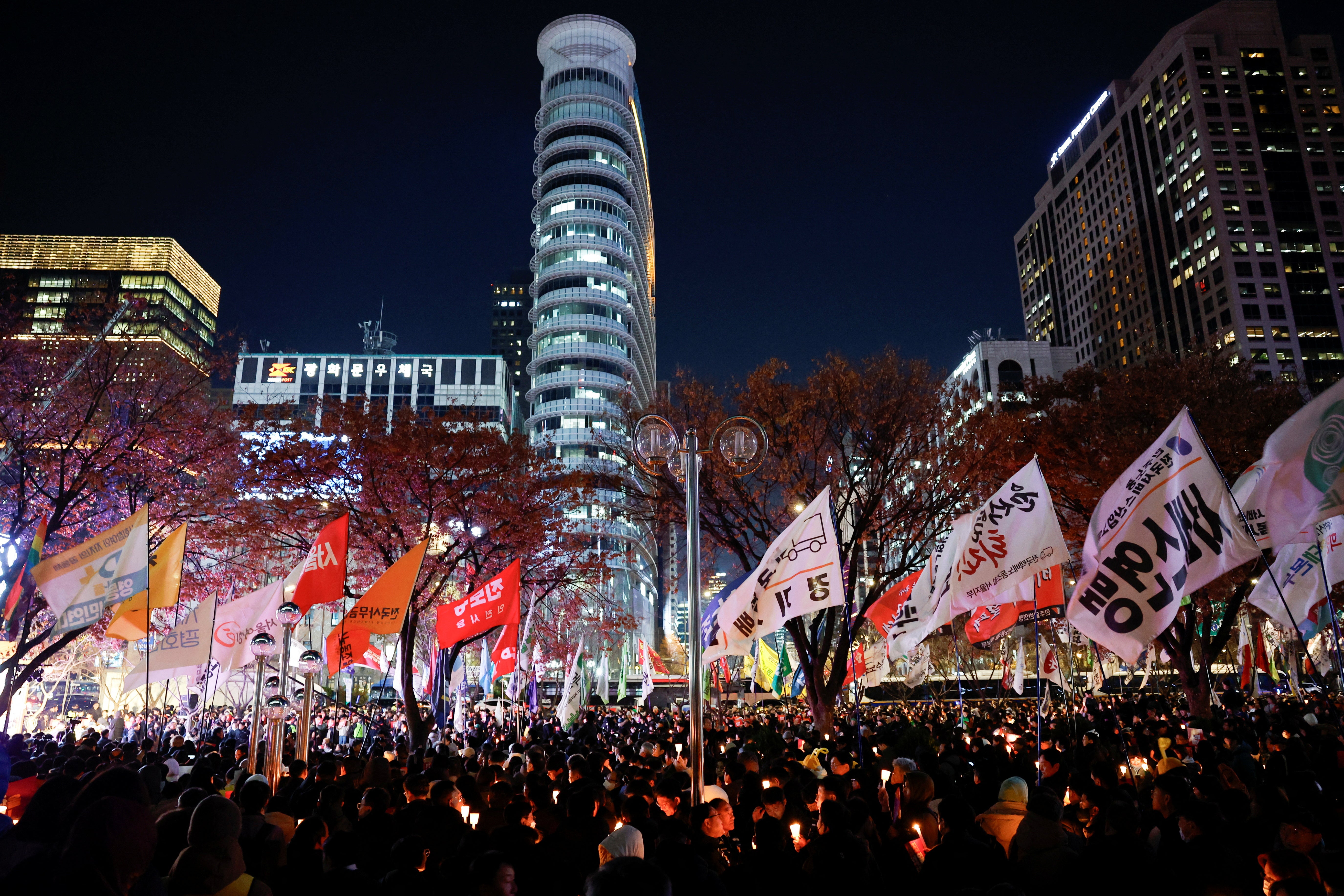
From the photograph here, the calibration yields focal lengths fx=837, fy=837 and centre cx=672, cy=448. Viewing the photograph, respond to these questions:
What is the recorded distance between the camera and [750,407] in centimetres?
2058

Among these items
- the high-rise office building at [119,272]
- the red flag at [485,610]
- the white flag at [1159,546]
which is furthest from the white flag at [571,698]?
the high-rise office building at [119,272]

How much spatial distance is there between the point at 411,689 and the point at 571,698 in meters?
8.04

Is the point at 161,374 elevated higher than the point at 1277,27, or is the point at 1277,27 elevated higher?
the point at 1277,27

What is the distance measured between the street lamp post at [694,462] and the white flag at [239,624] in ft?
26.9

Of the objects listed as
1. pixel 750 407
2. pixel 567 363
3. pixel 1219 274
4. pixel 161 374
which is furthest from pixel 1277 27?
pixel 161 374

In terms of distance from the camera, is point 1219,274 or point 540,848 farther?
point 1219,274

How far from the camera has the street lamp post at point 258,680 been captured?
39.3ft

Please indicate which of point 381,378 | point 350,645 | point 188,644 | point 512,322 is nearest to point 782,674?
point 350,645

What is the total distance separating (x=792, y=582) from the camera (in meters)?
11.2

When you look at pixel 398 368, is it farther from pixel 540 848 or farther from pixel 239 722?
pixel 540 848

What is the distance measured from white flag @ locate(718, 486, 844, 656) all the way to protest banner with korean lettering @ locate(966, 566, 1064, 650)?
2400 mm

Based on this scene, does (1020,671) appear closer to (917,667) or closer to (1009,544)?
(917,667)

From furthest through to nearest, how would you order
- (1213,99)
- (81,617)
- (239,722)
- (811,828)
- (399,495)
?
(1213,99)
(239,722)
(399,495)
(81,617)
(811,828)

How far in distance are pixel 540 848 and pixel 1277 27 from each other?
140 metres
